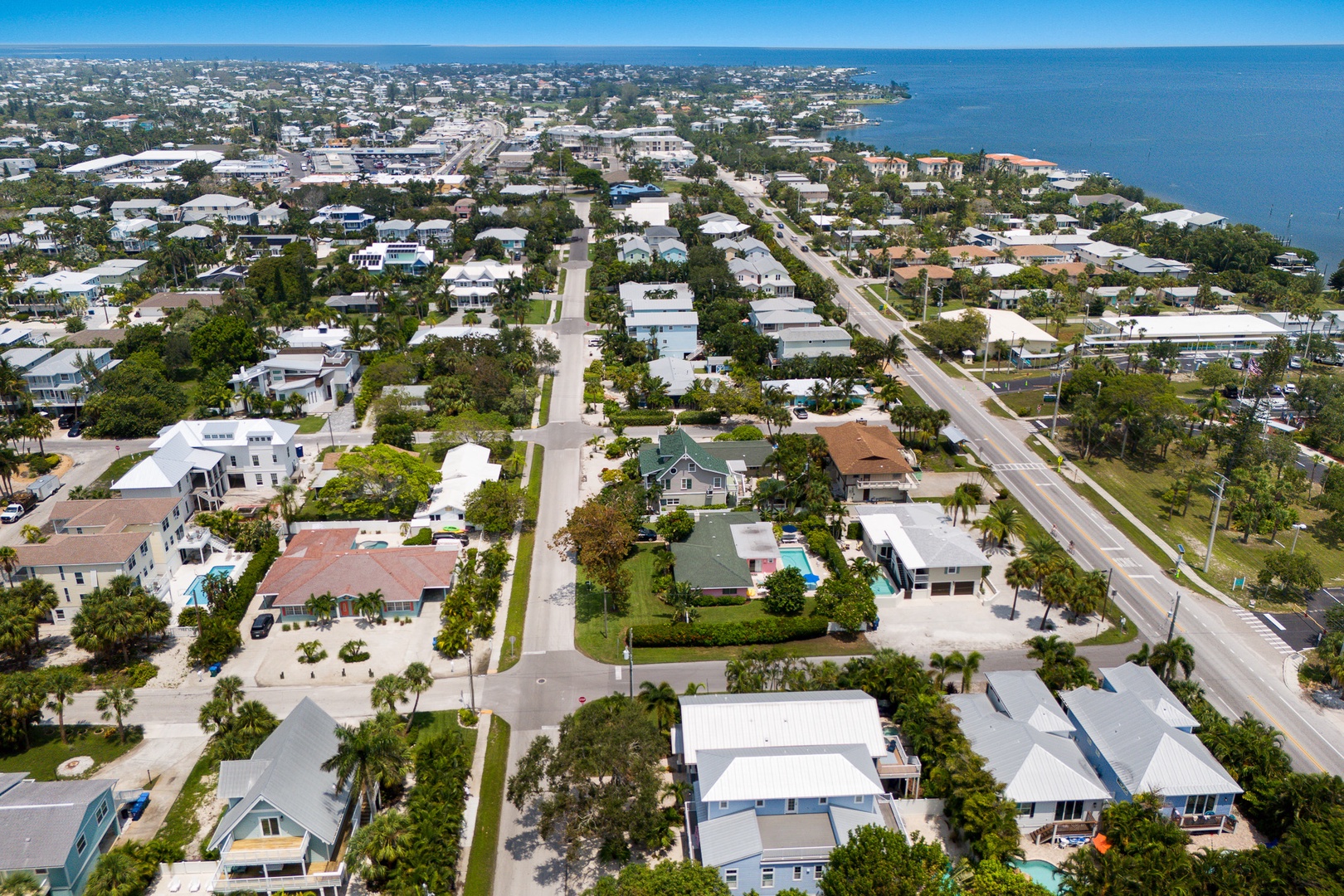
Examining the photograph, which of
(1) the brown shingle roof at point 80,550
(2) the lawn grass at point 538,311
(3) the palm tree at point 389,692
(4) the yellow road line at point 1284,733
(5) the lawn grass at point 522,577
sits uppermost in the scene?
(3) the palm tree at point 389,692

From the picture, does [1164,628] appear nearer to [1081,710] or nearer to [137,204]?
[1081,710]

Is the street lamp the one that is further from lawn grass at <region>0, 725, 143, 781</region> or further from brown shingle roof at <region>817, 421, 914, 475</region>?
lawn grass at <region>0, 725, 143, 781</region>

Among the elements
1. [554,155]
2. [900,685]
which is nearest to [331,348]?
[900,685]

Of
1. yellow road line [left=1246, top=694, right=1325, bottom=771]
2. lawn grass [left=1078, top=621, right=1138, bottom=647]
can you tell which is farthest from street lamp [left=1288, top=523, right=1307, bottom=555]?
yellow road line [left=1246, top=694, right=1325, bottom=771]

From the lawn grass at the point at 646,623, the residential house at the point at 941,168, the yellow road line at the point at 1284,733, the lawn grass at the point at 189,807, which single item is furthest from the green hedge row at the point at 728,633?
the residential house at the point at 941,168

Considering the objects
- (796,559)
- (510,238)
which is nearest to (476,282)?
(510,238)

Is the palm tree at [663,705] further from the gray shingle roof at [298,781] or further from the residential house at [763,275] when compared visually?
the residential house at [763,275]

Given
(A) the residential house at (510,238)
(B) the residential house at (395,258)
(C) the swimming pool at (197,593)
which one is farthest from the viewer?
(A) the residential house at (510,238)
